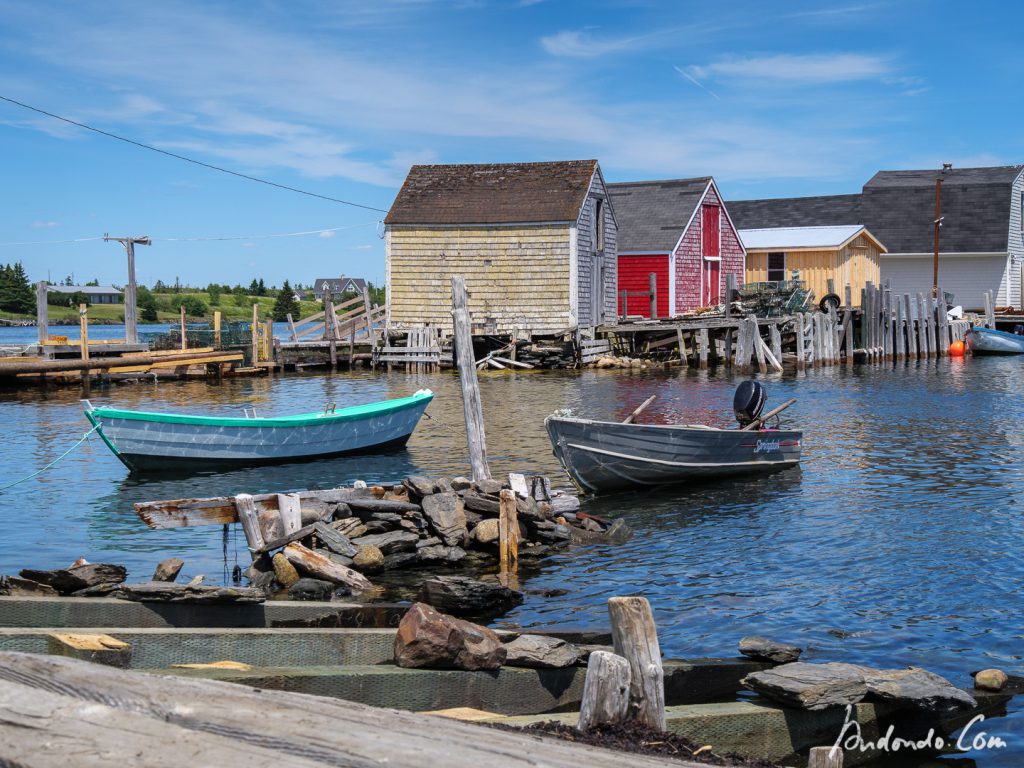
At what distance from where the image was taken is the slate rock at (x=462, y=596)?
31.2ft

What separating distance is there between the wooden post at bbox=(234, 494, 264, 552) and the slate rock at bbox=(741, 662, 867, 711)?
614cm

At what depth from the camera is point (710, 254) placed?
49.0m

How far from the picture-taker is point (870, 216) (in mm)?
59312

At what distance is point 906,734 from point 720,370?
3351 centimetres

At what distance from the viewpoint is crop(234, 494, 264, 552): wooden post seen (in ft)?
36.6

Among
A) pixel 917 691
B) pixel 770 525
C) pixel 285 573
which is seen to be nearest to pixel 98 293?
pixel 770 525

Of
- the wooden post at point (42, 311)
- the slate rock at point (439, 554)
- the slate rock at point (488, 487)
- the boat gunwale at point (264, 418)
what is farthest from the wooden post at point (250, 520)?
the wooden post at point (42, 311)

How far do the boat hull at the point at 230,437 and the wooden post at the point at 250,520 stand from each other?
7573mm

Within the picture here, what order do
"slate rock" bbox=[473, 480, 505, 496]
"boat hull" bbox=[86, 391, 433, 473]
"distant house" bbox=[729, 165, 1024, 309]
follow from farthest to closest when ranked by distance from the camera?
1. "distant house" bbox=[729, 165, 1024, 309]
2. "boat hull" bbox=[86, 391, 433, 473]
3. "slate rock" bbox=[473, 480, 505, 496]

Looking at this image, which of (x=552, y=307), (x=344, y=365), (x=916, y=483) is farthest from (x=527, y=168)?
(x=916, y=483)

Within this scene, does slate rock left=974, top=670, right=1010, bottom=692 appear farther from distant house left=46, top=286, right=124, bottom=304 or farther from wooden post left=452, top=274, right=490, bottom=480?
distant house left=46, top=286, right=124, bottom=304

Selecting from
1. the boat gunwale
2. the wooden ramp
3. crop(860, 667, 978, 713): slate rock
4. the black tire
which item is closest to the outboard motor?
the boat gunwale

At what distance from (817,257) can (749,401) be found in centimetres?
3462

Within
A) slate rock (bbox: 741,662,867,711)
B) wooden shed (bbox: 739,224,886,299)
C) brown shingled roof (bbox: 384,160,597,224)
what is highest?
brown shingled roof (bbox: 384,160,597,224)
